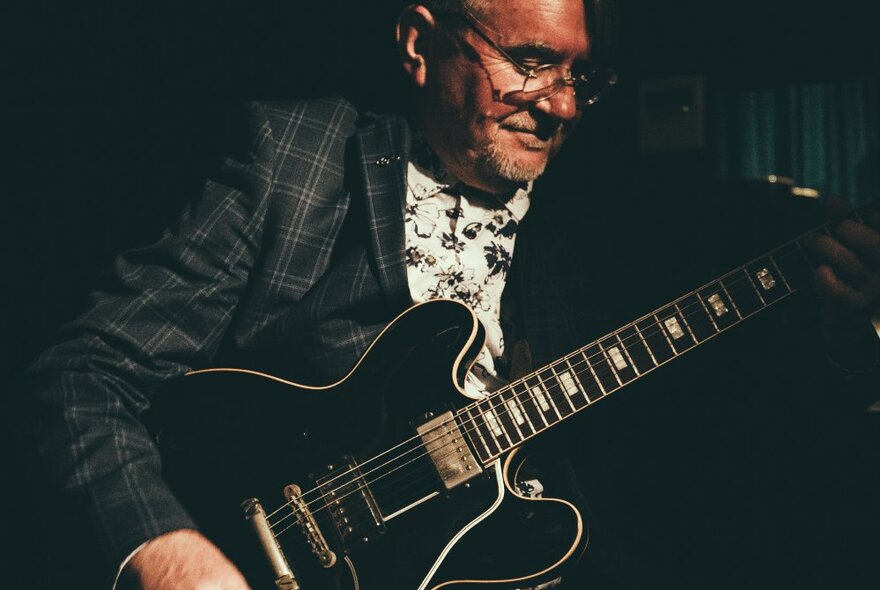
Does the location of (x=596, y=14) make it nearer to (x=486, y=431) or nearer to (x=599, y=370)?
(x=599, y=370)

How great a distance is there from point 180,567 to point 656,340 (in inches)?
34.1

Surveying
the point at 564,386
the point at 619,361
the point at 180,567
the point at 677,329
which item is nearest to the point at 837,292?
the point at 677,329

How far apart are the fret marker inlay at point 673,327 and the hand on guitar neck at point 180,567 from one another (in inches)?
32.6

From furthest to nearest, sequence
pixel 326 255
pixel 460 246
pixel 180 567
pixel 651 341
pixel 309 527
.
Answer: pixel 460 246, pixel 326 255, pixel 651 341, pixel 309 527, pixel 180 567

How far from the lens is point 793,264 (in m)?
1.14

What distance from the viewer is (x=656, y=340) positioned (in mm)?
1149

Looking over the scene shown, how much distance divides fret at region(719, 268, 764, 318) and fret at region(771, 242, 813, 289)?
2.3 inches

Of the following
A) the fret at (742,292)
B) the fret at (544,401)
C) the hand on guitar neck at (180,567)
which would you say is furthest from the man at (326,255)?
the fret at (544,401)

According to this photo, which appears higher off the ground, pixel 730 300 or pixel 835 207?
pixel 835 207

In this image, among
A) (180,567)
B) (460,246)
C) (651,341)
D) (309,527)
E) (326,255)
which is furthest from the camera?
(460,246)

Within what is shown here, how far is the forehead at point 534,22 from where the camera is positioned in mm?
1219

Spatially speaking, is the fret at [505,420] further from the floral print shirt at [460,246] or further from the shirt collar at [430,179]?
the shirt collar at [430,179]

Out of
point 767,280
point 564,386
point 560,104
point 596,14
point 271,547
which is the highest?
point 596,14

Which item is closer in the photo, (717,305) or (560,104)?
(717,305)
